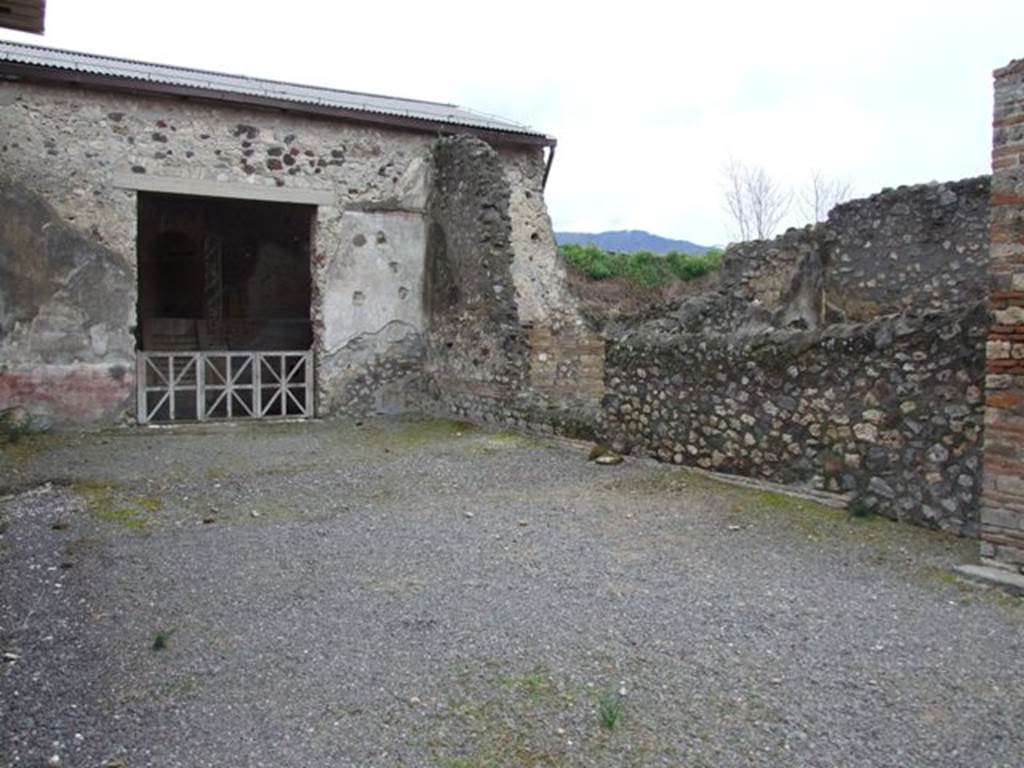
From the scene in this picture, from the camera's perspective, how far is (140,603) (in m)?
4.12

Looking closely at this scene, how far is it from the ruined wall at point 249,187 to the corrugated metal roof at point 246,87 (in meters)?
0.27

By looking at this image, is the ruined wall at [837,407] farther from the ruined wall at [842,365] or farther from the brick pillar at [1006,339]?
the brick pillar at [1006,339]

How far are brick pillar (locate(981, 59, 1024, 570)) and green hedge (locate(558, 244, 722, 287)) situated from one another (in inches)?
554

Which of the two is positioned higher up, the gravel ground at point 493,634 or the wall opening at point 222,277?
the wall opening at point 222,277

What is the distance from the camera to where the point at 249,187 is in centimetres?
1080

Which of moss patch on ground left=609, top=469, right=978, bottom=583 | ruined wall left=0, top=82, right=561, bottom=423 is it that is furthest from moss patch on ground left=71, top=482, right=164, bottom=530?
moss patch on ground left=609, top=469, right=978, bottom=583

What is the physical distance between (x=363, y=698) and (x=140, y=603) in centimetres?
160

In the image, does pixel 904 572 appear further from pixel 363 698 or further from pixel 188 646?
pixel 188 646

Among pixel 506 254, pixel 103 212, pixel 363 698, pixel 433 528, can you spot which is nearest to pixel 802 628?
pixel 363 698

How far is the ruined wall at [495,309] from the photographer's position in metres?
10.0

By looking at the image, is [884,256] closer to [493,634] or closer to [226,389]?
[493,634]

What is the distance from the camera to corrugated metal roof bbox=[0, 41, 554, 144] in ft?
33.2

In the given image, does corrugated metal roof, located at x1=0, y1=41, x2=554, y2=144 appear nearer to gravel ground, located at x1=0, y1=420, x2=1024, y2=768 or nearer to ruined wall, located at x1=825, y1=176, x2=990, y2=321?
ruined wall, located at x1=825, y1=176, x2=990, y2=321

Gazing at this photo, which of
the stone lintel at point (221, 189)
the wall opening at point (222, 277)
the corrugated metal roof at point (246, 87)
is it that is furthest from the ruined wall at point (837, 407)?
the wall opening at point (222, 277)
